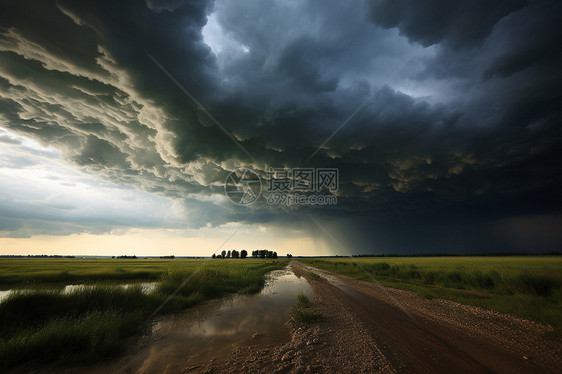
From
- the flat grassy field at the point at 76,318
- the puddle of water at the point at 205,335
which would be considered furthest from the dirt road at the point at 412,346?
the flat grassy field at the point at 76,318

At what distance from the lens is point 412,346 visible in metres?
6.31

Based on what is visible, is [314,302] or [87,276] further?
[87,276]

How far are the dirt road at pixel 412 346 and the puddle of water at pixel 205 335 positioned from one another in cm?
86

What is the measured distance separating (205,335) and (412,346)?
7.10 metres

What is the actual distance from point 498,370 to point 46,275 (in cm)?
3551

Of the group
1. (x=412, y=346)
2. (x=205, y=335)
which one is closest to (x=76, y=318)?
(x=205, y=335)

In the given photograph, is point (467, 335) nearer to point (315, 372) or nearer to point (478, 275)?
point (315, 372)

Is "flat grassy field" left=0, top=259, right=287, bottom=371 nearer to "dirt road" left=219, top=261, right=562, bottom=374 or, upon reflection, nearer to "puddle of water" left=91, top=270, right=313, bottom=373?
"puddle of water" left=91, top=270, right=313, bottom=373

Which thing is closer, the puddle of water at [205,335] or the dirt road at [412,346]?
the dirt road at [412,346]

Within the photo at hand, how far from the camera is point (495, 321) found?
8.87 metres

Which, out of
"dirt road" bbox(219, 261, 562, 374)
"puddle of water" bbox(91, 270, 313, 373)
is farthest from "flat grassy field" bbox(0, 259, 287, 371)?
"dirt road" bbox(219, 261, 562, 374)

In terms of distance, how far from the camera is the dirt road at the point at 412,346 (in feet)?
17.1

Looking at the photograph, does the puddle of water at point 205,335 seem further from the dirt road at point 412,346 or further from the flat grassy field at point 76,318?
the flat grassy field at point 76,318

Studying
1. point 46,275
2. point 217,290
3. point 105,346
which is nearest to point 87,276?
point 46,275
